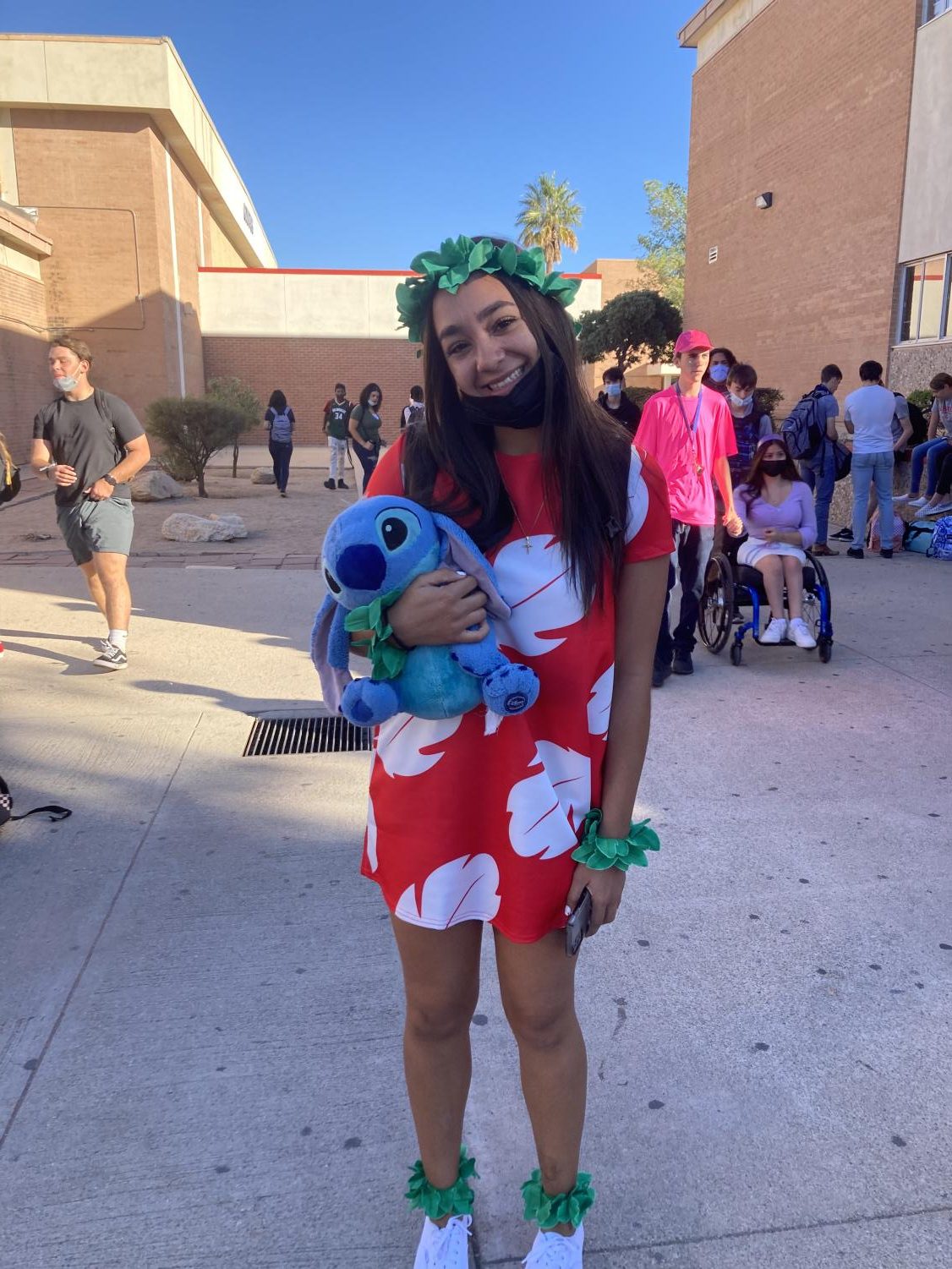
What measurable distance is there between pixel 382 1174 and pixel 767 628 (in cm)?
438

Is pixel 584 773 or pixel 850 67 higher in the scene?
pixel 850 67

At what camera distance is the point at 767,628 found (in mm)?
5770

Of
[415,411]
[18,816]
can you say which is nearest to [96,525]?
[18,816]

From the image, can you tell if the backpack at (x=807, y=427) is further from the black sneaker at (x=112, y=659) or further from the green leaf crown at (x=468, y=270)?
the green leaf crown at (x=468, y=270)

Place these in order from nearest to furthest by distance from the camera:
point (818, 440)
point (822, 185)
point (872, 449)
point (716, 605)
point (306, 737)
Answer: point (306, 737) → point (716, 605) → point (872, 449) → point (818, 440) → point (822, 185)

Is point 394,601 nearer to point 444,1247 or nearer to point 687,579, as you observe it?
point 444,1247

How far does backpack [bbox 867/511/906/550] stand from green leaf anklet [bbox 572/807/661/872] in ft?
31.4

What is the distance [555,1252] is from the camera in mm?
1756

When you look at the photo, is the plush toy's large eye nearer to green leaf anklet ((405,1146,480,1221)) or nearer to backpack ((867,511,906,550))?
green leaf anklet ((405,1146,480,1221))

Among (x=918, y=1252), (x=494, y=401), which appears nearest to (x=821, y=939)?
(x=918, y=1252)

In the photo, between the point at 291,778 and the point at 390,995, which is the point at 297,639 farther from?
the point at 390,995

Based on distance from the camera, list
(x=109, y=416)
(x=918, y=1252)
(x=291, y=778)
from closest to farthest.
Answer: (x=918, y=1252) → (x=291, y=778) → (x=109, y=416)

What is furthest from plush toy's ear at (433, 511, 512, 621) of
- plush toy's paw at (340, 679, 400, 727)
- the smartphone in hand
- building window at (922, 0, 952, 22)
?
building window at (922, 0, 952, 22)

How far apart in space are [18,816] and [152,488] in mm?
11986
